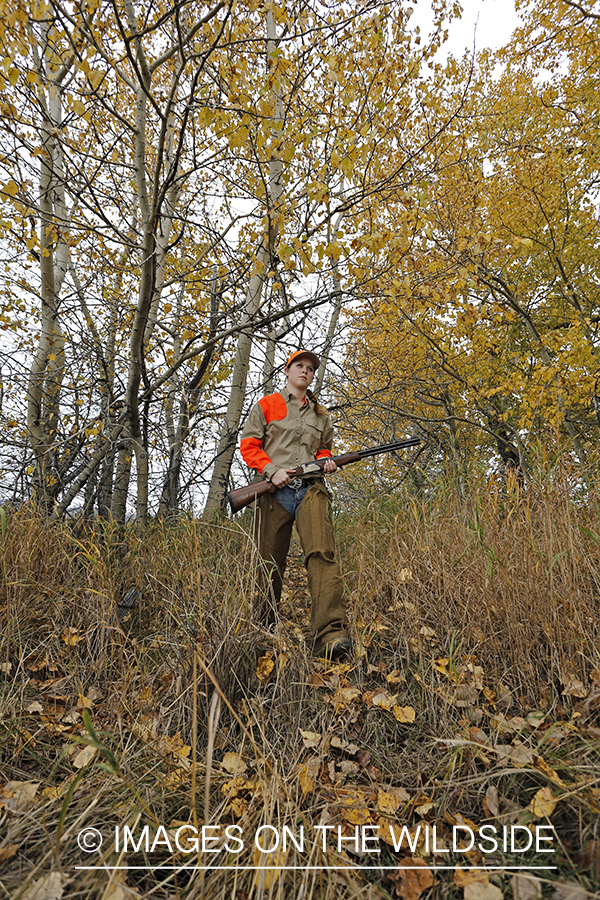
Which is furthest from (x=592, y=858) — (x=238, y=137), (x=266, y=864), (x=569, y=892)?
(x=238, y=137)

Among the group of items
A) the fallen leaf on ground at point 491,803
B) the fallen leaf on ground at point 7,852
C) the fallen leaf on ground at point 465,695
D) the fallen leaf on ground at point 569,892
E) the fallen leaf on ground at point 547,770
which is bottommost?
the fallen leaf on ground at point 569,892

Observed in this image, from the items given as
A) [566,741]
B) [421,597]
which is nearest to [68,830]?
[566,741]

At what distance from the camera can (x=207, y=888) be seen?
3.92 feet

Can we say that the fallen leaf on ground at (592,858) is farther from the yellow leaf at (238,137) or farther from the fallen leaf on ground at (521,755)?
the yellow leaf at (238,137)

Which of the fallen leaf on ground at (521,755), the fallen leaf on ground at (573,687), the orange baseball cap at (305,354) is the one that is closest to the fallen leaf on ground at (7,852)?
the fallen leaf on ground at (521,755)

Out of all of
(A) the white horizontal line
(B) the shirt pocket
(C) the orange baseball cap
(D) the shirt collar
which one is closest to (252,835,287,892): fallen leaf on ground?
(A) the white horizontal line

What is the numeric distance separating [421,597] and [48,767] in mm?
1966

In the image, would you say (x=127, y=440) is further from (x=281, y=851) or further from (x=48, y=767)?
(x=281, y=851)

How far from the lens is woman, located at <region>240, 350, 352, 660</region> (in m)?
2.54

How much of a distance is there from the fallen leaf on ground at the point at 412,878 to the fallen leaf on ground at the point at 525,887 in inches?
9.0

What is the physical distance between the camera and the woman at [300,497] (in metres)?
2.54

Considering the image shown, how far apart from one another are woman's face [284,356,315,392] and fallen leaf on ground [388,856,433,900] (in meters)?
2.63

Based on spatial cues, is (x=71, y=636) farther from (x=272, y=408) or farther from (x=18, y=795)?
(x=272, y=408)

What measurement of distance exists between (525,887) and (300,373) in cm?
281
